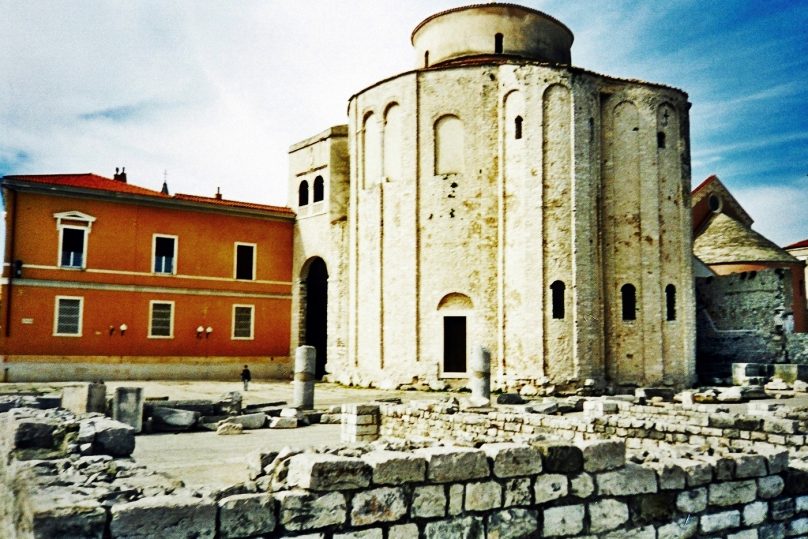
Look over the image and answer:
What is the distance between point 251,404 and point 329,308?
10.4 m

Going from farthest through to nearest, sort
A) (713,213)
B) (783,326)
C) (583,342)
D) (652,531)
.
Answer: (713,213) → (783,326) → (583,342) → (652,531)

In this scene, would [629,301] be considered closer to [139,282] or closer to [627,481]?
[139,282]

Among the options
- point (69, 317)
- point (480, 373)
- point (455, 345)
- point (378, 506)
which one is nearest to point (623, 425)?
point (378, 506)

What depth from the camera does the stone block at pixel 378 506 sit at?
408 cm

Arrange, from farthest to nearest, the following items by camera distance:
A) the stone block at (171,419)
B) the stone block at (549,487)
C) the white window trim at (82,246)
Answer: the white window trim at (82,246) → the stone block at (171,419) → the stone block at (549,487)

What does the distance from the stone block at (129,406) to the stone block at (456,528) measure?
897cm

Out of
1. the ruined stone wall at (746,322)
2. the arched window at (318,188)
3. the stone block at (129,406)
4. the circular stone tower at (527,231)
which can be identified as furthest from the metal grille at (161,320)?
the ruined stone wall at (746,322)

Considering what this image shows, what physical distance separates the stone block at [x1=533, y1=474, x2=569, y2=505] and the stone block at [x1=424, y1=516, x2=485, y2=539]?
467 millimetres

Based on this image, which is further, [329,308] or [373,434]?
[329,308]

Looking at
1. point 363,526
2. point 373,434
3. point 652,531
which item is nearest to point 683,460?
point 652,531

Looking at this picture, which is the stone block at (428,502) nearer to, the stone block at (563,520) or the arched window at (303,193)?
the stone block at (563,520)

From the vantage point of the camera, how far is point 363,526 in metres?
4.10

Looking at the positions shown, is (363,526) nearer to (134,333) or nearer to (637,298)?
(637,298)

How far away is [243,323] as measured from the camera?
84.6 feet
